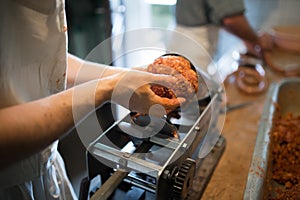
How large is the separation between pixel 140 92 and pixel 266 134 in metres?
0.49

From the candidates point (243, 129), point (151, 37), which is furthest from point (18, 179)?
point (243, 129)

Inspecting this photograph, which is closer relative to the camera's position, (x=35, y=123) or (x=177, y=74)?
(x=35, y=123)

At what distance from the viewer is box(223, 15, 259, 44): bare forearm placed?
130 centimetres

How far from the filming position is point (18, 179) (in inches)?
23.2

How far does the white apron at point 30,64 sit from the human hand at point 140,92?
0.15 m

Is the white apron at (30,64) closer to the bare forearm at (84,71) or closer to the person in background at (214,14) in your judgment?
the bare forearm at (84,71)

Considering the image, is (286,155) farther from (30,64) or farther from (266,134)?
(30,64)

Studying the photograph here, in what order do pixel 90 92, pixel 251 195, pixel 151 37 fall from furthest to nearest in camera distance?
1. pixel 151 37
2. pixel 251 195
3. pixel 90 92

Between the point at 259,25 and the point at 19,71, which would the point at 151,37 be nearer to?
the point at 19,71

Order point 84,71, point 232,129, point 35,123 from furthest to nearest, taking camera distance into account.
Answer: point 232,129 → point 84,71 → point 35,123

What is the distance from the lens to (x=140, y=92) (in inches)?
20.3

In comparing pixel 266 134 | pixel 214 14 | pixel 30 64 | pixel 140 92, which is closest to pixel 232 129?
pixel 266 134

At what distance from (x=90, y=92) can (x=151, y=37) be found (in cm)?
33

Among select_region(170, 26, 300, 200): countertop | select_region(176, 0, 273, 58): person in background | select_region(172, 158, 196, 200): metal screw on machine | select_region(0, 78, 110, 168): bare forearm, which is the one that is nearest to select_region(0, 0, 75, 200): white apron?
select_region(0, 78, 110, 168): bare forearm
